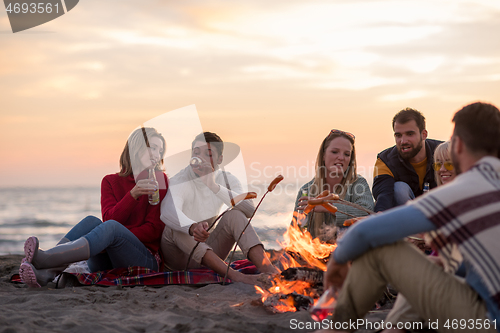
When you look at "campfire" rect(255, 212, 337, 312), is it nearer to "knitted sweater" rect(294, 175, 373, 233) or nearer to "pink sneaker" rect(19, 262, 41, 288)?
"knitted sweater" rect(294, 175, 373, 233)

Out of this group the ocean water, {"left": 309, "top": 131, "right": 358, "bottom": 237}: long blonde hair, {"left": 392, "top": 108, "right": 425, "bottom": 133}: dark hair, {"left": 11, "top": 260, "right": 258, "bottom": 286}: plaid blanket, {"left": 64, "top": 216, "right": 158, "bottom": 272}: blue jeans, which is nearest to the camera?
{"left": 64, "top": 216, "right": 158, "bottom": 272}: blue jeans

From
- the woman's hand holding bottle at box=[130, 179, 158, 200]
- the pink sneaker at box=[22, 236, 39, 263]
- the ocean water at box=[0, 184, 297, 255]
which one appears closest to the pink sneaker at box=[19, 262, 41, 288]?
the pink sneaker at box=[22, 236, 39, 263]

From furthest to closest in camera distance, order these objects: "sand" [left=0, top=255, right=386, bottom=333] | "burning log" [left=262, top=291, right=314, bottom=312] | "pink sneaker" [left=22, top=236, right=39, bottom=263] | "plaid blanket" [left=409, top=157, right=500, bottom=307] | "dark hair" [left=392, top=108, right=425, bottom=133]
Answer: "dark hair" [left=392, top=108, right=425, bottom=133], "pink sneaker" [left=22, top=236, right=39, bottom=263], "burning log" [left=262, top=291, right=314, bottom=312], "sand" [left=0, top=255, right=386, bottom=333], "plaid blanket" [left=409, top=157, right=500, bottom=307]

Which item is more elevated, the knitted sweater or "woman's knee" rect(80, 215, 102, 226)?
"woman's knee" rect(80, 215, 102, 226)

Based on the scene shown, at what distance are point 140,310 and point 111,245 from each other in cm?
114

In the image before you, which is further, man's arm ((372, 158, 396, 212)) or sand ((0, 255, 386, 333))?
man's arm ((372, 158, 396, 212))

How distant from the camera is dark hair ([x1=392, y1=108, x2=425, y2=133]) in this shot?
4914mm

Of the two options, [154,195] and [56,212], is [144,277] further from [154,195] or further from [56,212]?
[56,212]

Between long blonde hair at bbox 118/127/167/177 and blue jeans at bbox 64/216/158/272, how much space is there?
649mm

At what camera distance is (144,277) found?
4.15 m

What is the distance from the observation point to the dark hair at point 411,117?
4.91 meters

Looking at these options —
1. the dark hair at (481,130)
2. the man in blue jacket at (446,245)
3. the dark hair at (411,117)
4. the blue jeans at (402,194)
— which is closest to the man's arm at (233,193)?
the blue jeans at (402,194)

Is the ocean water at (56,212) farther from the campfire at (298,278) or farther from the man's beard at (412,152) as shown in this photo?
the man's beard at (412,152)

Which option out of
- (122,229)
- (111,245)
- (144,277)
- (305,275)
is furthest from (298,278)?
(111,245)
